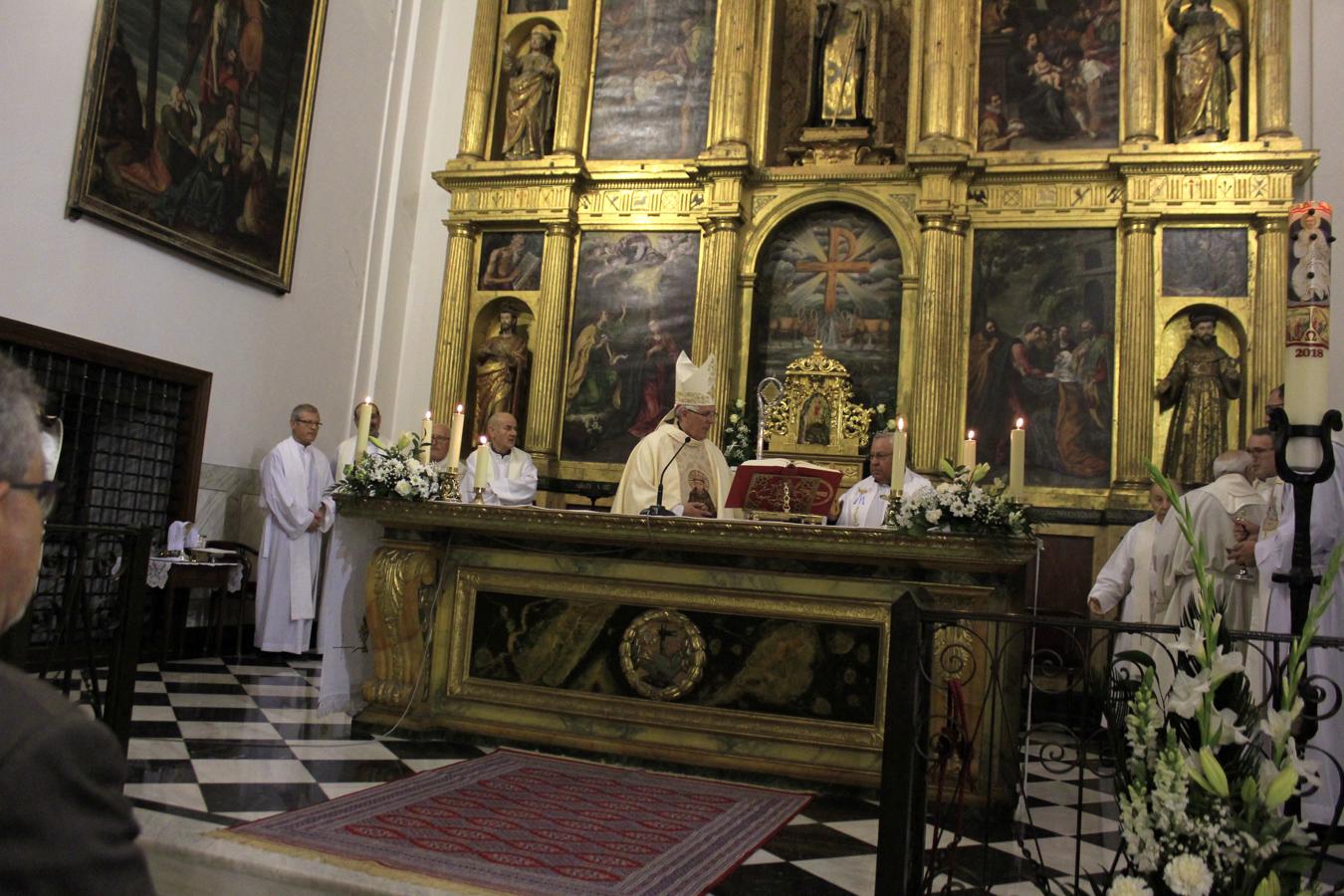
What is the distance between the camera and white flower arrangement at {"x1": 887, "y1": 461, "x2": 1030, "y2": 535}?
4680 millimetres

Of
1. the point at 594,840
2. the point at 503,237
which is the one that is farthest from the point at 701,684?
the point at 503,237

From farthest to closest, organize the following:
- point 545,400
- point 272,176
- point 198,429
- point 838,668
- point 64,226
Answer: point 545,400 < point 272,176 < point 198,429 < point 64,226 < point 838,668

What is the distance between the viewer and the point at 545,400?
1031 centimetres

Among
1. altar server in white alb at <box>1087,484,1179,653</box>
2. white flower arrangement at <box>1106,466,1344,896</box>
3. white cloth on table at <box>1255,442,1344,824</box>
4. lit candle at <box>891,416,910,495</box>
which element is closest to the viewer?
white flower arrangement at <box>1106,466,1344,896</box>

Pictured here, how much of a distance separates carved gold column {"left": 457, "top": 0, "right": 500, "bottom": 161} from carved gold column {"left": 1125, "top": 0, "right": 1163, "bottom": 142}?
632cm

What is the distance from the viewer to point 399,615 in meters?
5.64

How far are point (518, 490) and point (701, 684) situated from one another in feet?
12.6

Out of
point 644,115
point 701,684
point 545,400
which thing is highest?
point 644,115

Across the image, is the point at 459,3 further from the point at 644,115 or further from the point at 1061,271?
the point at 1061,271

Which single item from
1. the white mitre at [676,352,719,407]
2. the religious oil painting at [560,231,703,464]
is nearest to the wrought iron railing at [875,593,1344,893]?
the white mitre at [676,352,719,407]

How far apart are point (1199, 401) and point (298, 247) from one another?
8128 millimetres

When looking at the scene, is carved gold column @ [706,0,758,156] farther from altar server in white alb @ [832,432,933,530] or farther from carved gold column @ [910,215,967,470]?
altar server in white alb @ [832,432,933,530]

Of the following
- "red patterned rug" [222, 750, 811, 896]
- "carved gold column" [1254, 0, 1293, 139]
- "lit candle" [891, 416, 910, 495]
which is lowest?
"red patterned rug" [222, 750, 811, 896]

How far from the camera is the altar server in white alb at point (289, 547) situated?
28.3ft
